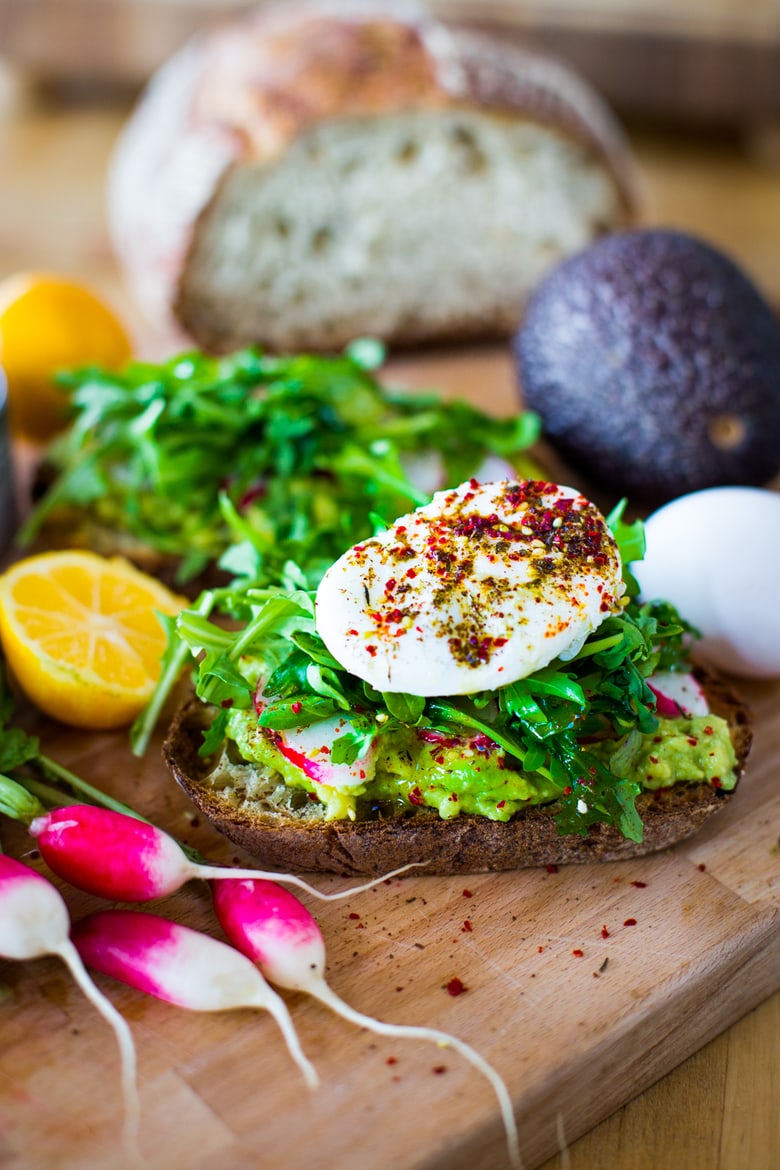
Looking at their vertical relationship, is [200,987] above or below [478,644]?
below

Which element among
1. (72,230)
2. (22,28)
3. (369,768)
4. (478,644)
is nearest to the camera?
(478,644)

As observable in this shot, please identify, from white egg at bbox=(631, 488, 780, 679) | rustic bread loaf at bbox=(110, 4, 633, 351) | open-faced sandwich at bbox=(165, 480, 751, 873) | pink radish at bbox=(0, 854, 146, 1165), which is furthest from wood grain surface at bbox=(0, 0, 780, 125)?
pink radish at bbox=(0, 854, 146, 1165)

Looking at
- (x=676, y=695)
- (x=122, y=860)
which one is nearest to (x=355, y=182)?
(x=676, y=695)

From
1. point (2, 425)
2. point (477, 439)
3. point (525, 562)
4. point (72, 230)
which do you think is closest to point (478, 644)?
point (525, 562)

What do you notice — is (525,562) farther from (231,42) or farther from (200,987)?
(231,42)

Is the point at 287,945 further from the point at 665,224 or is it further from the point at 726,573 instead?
the point at 665,224

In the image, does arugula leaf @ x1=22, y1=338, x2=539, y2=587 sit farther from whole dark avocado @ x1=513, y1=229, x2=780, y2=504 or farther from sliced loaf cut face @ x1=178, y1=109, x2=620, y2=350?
sliced loaf cut face @ x1=178, y1=109, x2=620, y2=350

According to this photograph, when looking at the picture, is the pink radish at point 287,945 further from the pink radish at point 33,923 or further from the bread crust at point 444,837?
Result: the pink radish at point 33,923
